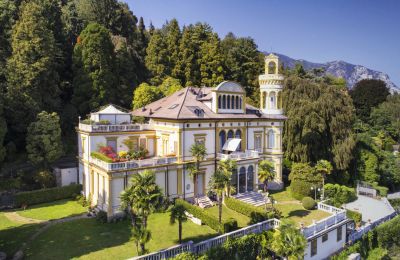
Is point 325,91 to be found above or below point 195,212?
above

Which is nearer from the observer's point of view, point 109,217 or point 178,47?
point 109,217

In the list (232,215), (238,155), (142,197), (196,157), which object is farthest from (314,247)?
(142,197)

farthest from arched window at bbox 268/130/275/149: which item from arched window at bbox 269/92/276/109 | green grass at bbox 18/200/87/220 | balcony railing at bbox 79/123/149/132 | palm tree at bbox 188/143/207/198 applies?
green grass at bbox 18/200/87/220

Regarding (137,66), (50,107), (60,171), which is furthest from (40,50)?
(137,66)

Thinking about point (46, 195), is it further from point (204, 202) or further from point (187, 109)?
point (187, 109)

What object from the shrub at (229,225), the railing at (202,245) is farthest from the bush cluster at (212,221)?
the railing at (202,245)

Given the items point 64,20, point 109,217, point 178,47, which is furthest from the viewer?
point 178,47

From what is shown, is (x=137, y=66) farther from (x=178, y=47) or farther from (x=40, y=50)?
(x=40, y=50)
